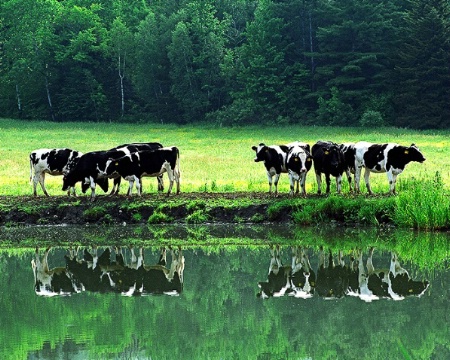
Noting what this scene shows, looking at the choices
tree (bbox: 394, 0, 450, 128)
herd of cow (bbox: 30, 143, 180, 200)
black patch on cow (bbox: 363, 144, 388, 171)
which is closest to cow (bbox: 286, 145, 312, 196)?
black patch on cow (bbox: 363, 144, 388, 171)

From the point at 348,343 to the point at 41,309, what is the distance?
596 cm

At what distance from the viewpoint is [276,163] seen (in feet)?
89.2

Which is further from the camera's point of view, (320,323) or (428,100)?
(428,100)

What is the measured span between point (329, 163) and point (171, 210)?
5.08m

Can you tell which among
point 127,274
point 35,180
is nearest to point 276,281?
point 127,274

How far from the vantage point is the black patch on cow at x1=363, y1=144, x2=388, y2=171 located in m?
26.1

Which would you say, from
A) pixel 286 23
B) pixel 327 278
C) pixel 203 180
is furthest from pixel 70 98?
pixel 327 278

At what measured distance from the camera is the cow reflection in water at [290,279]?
16422 millimetres

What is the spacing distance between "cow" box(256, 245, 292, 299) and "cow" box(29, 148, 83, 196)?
10.8 metres

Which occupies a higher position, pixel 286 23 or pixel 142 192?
pixel 286 23

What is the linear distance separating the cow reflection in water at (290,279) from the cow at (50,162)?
10498 millimetres

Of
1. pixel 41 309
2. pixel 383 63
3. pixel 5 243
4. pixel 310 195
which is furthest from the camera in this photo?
pixel 383 63

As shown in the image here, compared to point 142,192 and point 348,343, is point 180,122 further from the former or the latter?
point 348,343

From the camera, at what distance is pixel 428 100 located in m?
66.1
